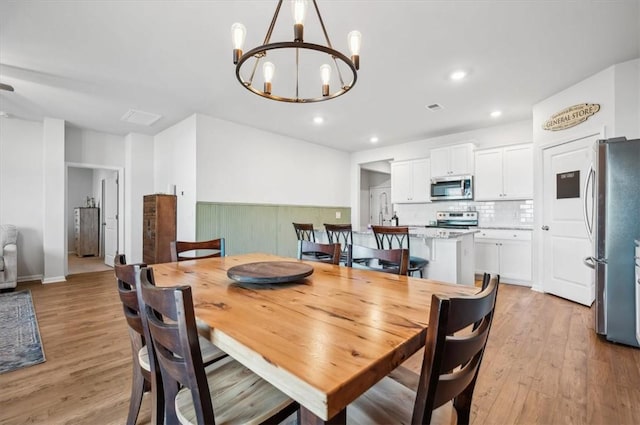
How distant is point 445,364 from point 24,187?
6524 mm

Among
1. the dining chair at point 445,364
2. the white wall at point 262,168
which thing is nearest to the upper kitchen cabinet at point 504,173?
the white wall at point 262,168

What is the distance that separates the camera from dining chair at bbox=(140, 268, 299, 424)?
77 cm

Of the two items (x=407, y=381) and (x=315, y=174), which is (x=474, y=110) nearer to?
(x=315, y=174)

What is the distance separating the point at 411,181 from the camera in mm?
5777

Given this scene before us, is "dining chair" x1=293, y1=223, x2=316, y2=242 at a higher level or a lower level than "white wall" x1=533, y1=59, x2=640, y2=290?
lower

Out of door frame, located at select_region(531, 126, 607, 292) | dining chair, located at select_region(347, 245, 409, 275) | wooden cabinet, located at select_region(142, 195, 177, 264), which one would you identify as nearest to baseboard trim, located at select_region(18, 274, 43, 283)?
wooden cabinet, located at select_region(142, 195, 177, 264)

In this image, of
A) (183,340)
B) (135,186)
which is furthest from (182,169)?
(183,340)

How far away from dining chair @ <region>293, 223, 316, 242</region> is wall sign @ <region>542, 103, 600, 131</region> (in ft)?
11.0

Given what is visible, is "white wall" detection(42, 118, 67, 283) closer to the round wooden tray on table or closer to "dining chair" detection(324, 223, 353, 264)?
"dining chair" detection(324, 223, 353, 264)

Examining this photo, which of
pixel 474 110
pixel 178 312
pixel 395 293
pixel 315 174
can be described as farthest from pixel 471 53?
pixel 315 174

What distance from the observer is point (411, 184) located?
5.78m

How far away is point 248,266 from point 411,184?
4.79 m

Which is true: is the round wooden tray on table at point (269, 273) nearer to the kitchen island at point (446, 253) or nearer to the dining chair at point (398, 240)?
the dining chair at point (398, 240)

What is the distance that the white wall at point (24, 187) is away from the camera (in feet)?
14.8
